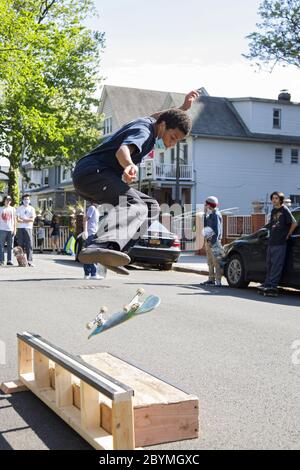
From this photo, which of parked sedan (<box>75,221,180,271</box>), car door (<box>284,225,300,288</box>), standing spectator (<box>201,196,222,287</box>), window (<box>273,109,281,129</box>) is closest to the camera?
car door (<box>284,225,300,288</box>)

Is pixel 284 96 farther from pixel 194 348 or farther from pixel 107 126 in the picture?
pixel 194 348

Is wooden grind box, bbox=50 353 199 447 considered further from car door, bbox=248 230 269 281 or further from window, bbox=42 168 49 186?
window, bbox=42 168 49 186

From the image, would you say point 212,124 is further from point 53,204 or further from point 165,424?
point 165,424

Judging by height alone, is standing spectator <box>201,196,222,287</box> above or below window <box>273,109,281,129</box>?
below

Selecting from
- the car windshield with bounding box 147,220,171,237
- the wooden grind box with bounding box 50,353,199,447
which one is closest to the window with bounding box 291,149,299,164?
the car windshield with bounding box 147,220,171,237

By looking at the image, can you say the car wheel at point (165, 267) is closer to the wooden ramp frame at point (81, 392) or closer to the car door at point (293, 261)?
the car door at point (293, 261)

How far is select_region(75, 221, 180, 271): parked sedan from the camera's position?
18.3 m

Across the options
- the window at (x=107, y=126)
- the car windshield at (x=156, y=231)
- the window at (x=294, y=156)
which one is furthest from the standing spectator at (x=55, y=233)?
the window at (x=107, y=126)

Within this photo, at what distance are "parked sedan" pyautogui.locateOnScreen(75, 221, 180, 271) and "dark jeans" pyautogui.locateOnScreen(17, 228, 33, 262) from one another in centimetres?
145

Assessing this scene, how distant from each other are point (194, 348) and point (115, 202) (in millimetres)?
2540

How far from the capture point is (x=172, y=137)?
5.33 metres

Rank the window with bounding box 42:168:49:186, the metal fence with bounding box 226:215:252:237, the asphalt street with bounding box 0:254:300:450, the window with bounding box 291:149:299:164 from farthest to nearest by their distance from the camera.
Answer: the window with bounding box 42:168:49:186 < the window with bounding box 291:149:299:164 < the metal fence with bounding box 226:215:252:237 < the asphalt street with bounding box 0:254:300:450

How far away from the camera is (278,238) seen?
12.8m

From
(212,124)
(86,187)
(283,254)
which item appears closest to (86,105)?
(212,124)
